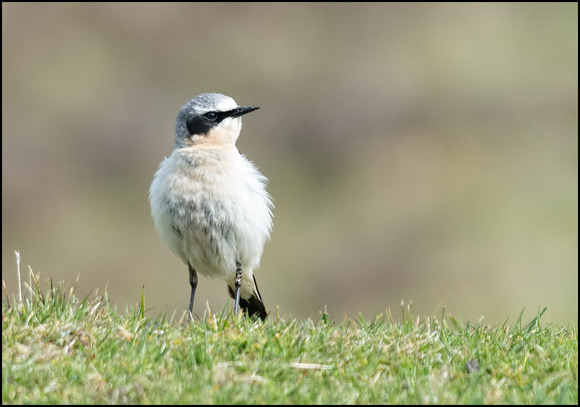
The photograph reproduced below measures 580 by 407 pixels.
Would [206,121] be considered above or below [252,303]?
above

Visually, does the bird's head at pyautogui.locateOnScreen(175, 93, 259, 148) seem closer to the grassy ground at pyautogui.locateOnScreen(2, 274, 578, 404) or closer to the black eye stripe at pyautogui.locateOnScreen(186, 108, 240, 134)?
the black eye stripe at pyautogui.locateOnScreen(186, 108, 240, 134)

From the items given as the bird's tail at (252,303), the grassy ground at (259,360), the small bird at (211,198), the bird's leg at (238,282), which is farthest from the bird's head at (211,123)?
the grassy ground at (259,360)

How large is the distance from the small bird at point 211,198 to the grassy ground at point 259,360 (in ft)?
5.95

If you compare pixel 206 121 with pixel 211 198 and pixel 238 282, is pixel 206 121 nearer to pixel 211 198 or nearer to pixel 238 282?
pixel 211 198

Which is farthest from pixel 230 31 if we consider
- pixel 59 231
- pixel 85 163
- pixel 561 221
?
pixel 561 221

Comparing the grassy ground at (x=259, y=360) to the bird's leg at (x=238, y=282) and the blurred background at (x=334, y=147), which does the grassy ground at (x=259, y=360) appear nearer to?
the bird's leg at (x=238, y=282)

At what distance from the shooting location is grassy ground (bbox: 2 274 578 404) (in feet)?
19.1

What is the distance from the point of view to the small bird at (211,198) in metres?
9.24

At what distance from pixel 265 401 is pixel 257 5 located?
1082 inches

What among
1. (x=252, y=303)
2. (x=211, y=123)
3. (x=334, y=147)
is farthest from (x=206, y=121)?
(x=334, y=147)

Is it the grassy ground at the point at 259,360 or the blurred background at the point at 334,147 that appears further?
the blurred background at the point at 334,147

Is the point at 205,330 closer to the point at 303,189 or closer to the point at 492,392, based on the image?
the point at 492,392

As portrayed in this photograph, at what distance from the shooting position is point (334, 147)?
89.3 ft

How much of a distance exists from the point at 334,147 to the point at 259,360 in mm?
21095
